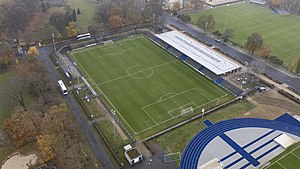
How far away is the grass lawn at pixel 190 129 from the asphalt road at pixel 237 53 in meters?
15.4

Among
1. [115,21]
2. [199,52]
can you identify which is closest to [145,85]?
[199,52]

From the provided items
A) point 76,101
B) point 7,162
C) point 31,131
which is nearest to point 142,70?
point 76,101

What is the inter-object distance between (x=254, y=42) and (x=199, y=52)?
52.2 feet

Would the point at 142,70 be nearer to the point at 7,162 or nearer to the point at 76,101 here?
the point at 76,101

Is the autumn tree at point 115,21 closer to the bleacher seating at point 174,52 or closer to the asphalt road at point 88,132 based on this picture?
the bleacher seating at point 174,52

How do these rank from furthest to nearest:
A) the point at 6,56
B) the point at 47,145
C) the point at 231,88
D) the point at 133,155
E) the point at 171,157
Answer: the point at 6,56 → the point at 231,88 → the point at 171,157 → the point at 133,155 → the point at 47,145

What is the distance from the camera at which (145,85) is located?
65188mm

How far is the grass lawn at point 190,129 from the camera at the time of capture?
4922 centimetres

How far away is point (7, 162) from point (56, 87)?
21.8 m

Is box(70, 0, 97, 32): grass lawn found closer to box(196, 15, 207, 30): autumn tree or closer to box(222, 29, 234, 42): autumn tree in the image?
box(196, 15, 207, 30): autumn tree

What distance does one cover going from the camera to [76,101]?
59875 millimetres

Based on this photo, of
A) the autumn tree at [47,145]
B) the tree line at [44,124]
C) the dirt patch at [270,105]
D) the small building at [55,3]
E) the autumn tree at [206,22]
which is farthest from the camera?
the small building at [55,3]

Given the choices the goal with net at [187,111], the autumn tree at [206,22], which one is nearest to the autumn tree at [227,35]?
the autumn tree at [206,22]

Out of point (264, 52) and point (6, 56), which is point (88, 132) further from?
point (264, 52)
